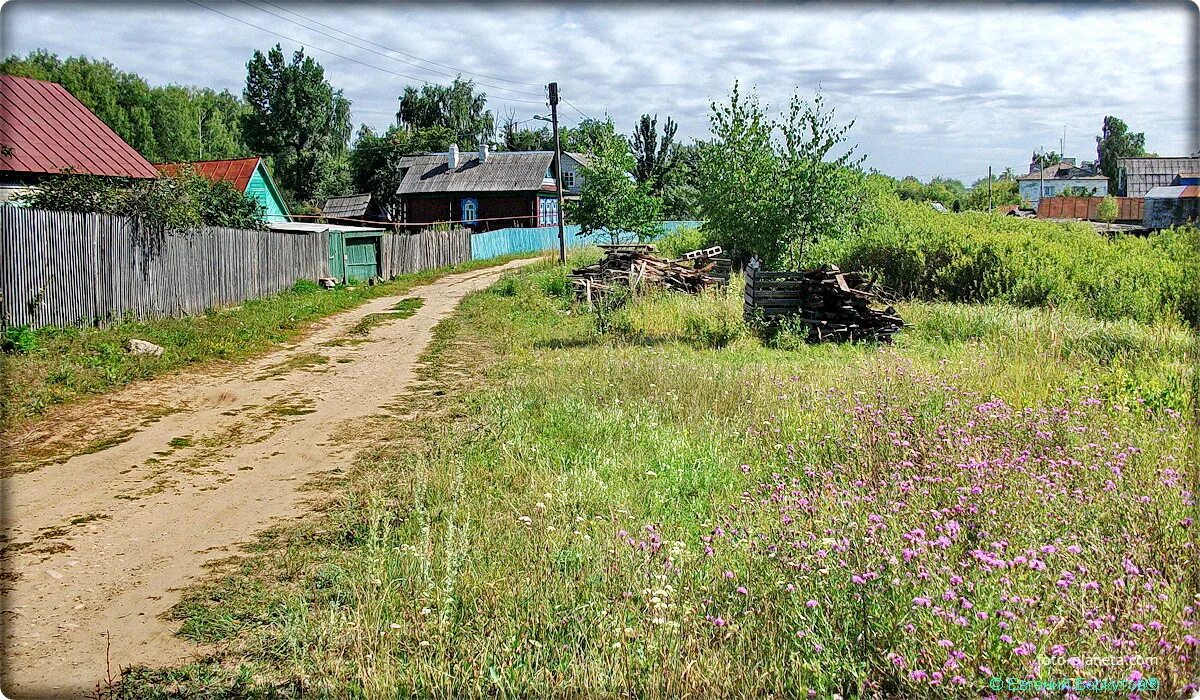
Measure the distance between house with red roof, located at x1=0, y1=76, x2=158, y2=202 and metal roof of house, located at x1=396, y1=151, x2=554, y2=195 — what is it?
31780mm

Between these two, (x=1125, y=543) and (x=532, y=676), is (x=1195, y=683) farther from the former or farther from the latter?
(x=532, y=676)

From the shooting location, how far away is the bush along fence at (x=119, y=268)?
41.0 ft

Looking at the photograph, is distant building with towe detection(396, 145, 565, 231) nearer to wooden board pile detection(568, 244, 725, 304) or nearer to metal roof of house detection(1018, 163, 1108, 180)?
wooden board pile detection(568, 244, 725, 304)

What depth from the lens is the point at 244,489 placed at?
6742 mm

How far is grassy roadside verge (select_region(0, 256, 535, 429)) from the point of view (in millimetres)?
9461

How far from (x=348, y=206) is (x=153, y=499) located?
169 feet

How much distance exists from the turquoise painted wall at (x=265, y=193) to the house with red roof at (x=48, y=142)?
11.4m

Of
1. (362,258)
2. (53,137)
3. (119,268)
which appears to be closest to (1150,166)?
(362,258)

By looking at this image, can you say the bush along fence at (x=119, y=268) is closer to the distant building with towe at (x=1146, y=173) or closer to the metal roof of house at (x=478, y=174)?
the metal roof of house at (x=478, y=174)

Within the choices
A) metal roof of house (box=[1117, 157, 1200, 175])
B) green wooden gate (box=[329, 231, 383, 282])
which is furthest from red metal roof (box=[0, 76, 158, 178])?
metal roof of house (box=[1117, 157, 1200, 175])

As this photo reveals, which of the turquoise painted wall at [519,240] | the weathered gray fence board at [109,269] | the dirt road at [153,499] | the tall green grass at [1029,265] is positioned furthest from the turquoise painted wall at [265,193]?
the dirt road at [153,499]

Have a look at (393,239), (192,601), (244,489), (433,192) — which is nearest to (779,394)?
(244,489)

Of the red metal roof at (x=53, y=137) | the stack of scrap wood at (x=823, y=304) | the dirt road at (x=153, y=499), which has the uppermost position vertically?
the red metal roof at (x=53, y=137)

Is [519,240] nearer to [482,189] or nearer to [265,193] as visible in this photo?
[482,189]
